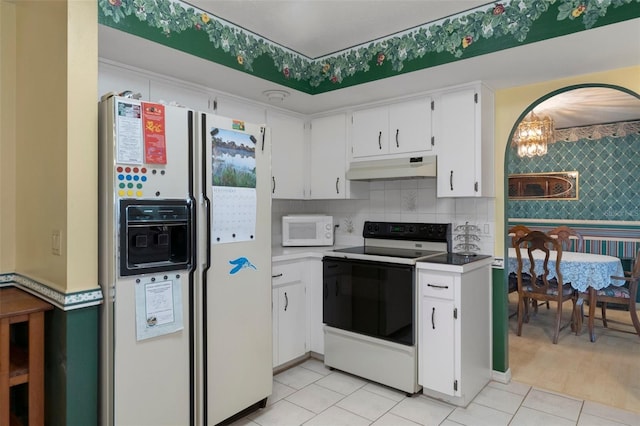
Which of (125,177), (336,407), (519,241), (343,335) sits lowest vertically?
(336,407)

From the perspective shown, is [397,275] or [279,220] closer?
[397,275]

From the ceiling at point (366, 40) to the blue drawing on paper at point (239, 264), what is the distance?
3.99ft

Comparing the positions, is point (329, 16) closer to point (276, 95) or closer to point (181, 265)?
point (276, 95)

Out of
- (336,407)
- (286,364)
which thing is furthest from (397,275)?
(286,364)

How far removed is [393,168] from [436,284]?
0.97 metres

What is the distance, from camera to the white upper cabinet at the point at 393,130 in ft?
10.2

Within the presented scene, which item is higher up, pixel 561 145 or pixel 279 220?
pixel 561 145

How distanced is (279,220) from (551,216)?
444 cm

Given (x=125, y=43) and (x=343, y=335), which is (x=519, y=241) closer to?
(x=343, y=335)

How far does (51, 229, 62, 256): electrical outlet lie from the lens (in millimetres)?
1845

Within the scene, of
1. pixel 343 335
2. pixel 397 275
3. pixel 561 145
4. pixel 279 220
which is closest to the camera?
pixel 397 275

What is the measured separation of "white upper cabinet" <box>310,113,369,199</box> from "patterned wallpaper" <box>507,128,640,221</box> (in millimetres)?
3012

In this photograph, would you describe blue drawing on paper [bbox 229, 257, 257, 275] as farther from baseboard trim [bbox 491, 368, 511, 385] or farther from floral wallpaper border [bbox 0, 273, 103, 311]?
baseboard trim [bbox 491, 368, 511, 385]

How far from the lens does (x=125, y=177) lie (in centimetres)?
183
